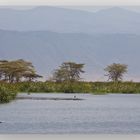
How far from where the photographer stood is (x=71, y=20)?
10.9 metres

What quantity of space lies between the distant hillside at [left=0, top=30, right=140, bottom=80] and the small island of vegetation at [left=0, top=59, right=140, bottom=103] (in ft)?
0.24

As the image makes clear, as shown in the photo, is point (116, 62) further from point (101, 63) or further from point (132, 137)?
point (132, 137)

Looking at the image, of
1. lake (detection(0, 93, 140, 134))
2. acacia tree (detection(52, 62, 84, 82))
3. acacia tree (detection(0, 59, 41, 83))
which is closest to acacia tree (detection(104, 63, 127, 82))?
acacia tree (detection(52, 62, 84, 82))

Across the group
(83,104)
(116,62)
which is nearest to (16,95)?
(83,104)

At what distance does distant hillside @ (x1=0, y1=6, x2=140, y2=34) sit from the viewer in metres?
10.7

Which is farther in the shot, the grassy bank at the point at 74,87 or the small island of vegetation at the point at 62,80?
the grassy bank at the point at 74,87

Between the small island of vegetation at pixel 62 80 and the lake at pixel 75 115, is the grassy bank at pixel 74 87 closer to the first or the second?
the small island of vegetation at pixel 62 80

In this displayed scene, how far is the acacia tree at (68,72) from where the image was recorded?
10.8 m

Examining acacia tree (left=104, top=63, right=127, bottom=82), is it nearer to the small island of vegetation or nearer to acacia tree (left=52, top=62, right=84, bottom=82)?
the small island of vegetation

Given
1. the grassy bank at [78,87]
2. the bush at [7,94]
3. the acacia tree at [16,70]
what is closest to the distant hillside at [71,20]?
the acacia tree at [16,70]

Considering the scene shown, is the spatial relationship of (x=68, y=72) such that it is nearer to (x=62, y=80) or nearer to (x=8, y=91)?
(x=62, y=80)

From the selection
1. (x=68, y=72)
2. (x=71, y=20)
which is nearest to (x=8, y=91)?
(x=68, y=72)

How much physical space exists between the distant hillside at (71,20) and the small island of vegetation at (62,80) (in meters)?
0.42

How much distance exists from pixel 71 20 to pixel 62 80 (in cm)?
72
